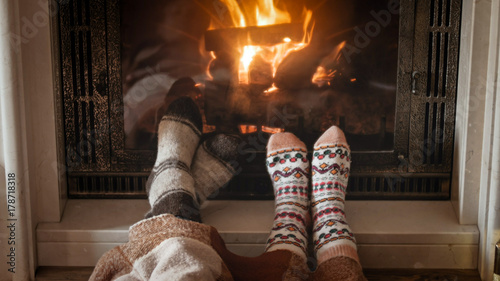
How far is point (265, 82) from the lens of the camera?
1.47 metres

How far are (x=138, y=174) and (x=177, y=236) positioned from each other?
0.43 m

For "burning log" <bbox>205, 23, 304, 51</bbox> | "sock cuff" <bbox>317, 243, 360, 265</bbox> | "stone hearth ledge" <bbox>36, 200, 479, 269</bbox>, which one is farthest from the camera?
"burning log" <bbox>205, 23, 304, 51</bbox>

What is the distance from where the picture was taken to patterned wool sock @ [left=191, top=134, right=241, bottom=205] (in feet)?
4.67

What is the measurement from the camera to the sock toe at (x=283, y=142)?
1.41 meters

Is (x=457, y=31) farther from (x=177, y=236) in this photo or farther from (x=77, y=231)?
(x=77, y=231)

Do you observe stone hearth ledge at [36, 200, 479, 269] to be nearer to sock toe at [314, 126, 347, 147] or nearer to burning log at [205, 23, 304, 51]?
sock toe at [314, 126, 347, 147]

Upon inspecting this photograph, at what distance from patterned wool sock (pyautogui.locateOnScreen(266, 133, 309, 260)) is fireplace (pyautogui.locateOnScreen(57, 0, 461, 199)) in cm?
8

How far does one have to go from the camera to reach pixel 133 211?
144 centimetres

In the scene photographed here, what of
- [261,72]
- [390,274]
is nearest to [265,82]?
[261,72]

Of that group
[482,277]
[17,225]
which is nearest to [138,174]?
[17,225]

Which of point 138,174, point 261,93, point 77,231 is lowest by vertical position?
point 77,231

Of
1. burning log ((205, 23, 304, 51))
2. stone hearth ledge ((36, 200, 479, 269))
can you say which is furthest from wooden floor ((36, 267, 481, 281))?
burning log ((205, 23, 304, 51))

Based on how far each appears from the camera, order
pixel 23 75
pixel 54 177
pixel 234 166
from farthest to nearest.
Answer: pixel 234 166 → pixel 54 177 → pixel 23 75

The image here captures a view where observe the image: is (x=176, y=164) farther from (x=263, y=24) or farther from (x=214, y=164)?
(x=263, y=24)
